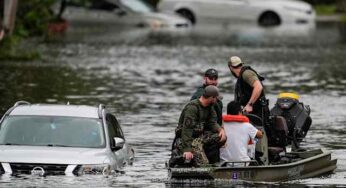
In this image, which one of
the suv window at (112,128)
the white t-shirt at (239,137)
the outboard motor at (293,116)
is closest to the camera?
the white t-shirt at (239,137)

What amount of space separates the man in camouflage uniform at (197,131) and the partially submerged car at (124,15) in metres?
49.0

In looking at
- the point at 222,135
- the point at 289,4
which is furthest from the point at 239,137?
the point at 289,4

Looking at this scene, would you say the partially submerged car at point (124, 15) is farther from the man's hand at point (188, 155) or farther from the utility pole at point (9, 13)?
the man's hand at point (188, 155)

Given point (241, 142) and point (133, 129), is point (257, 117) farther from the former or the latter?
point (133, 129)

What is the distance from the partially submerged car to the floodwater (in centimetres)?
200

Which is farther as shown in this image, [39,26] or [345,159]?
[39,26]

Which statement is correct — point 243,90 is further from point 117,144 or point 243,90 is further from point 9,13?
point 9,13

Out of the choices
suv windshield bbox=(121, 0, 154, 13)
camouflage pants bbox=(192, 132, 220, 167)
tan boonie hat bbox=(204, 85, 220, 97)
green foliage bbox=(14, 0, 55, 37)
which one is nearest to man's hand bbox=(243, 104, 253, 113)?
camouflage pants bbox=(192, 132, 220, 167)

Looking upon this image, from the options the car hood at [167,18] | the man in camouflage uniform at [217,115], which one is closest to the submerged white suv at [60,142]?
the man in camouflage uniform at [217,115]

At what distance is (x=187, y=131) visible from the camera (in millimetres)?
18000

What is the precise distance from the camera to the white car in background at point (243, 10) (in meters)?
71.9

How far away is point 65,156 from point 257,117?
3593 mm

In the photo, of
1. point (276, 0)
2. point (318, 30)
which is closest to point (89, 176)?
point (318, 30)

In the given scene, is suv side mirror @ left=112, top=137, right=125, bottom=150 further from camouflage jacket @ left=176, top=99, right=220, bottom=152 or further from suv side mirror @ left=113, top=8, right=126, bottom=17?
suv side mirror @ left=113, top=8, right=126, bottom=17
